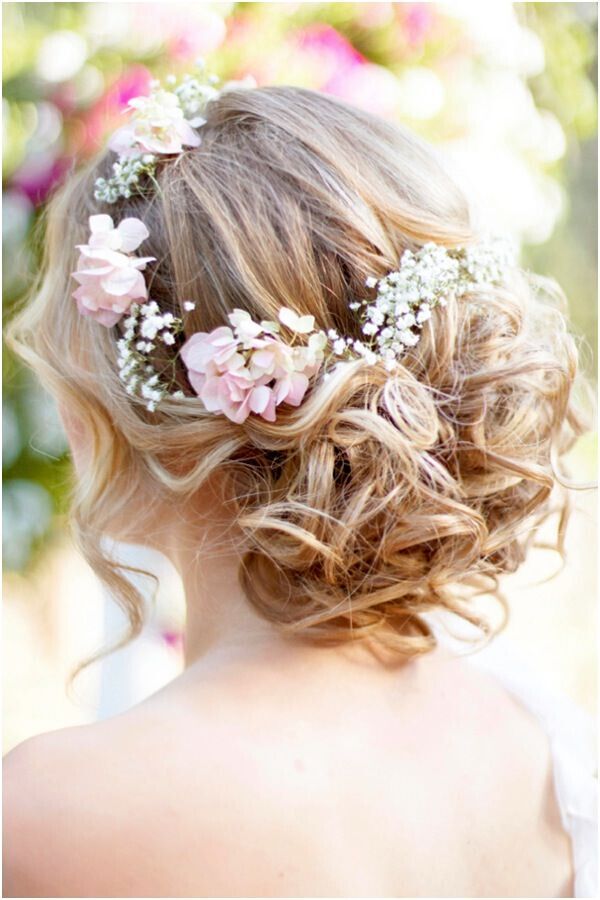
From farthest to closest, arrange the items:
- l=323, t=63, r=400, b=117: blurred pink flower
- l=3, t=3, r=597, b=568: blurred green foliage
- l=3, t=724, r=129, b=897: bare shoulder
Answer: l=323, t=63, r=400, b=117: blurred pink flower, l=3, t=3, r=597, b=568: blurred green foliage, l=3, t=724, r=129, b=897: bare shoulder

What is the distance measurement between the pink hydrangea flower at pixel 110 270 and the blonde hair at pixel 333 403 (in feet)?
0.09

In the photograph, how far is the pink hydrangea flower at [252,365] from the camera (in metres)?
1.09

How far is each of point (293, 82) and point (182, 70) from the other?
0.84 feet

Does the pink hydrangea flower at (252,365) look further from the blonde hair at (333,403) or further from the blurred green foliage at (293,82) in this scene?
the blurred green foliage at (293,82)

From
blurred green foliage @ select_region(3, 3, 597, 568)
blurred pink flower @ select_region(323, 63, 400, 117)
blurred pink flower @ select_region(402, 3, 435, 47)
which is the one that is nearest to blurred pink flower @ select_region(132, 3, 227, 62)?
blurred green foliage @ select_region(3, 3, 597, 568)

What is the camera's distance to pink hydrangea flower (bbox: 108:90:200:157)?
1.27 meters

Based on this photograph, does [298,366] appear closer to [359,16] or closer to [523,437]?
[523,437]

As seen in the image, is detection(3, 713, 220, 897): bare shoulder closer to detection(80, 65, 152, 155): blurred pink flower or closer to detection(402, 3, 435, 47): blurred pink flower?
detection(80, 65, 152, 155): blurred pink flower

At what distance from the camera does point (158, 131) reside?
1.27m

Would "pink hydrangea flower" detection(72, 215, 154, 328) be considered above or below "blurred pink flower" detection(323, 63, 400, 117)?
below

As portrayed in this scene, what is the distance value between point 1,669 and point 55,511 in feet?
2.79

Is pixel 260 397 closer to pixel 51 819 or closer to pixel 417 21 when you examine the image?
pixel 51 819

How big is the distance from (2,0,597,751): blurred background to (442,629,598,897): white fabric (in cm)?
17

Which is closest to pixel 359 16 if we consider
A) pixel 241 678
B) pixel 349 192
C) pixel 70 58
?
pixel 70 58
